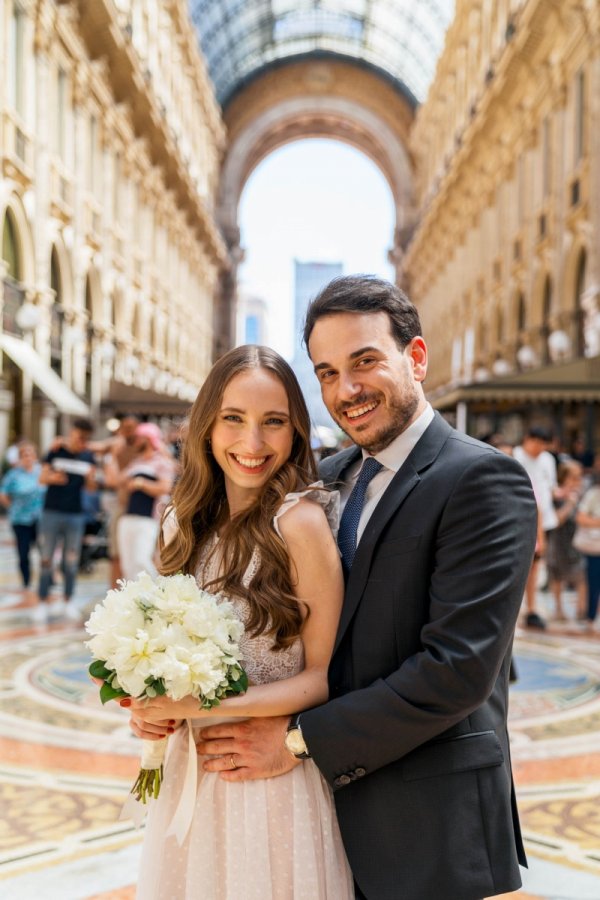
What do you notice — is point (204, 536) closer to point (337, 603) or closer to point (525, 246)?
point (337, 603)

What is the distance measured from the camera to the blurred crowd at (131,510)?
7.83 m

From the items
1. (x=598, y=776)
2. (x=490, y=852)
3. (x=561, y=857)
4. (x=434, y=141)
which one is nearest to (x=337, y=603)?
(x=490, y=852)

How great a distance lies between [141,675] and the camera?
1.72 m

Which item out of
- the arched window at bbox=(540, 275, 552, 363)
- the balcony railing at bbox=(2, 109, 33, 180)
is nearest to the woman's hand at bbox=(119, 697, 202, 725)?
the balcony railing at bbox=(2, 109, 33, 180)

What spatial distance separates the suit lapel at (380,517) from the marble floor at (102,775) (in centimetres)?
204

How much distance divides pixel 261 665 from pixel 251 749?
0.64 feet

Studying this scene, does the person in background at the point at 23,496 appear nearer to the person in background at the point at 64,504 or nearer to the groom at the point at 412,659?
the person in background at the point at 64,504

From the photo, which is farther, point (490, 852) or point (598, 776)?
point (598, 776)

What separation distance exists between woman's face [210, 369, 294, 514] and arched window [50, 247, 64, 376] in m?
19.6

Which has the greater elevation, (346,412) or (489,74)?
(489,74)

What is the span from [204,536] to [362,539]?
1.54 ft

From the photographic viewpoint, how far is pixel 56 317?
2116cm

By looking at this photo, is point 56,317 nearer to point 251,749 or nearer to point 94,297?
point 94,297

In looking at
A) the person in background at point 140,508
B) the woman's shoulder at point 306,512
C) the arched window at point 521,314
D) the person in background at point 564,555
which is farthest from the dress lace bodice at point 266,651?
the arched window at point 521,314
